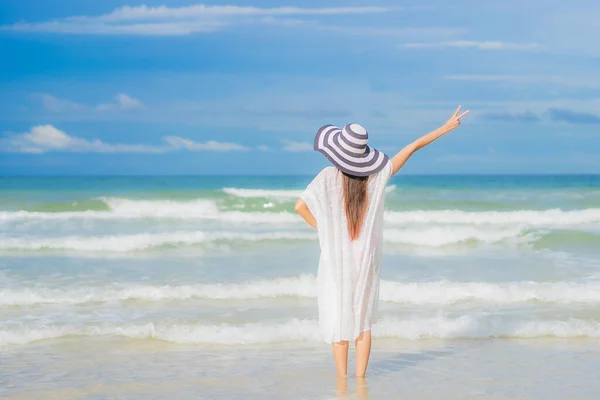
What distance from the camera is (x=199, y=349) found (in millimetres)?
6805

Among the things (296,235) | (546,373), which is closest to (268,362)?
(546,373)

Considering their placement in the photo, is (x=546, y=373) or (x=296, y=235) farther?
(x=296, y=235)

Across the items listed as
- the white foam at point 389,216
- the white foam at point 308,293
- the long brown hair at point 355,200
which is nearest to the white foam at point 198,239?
the white foam at point 389,216

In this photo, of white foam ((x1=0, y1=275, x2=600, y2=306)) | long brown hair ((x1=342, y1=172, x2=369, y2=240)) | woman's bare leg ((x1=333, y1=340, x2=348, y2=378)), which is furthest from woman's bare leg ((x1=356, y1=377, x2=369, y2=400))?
white foam ((x1=0, y1=275, x2=600, y2=306))

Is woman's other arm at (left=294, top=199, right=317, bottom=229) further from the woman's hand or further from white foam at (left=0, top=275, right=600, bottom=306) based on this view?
white foam at (left=0, top=275, right=600, bottom=306)

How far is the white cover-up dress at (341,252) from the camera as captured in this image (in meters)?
4.99

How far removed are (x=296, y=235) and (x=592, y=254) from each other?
20.3 feet

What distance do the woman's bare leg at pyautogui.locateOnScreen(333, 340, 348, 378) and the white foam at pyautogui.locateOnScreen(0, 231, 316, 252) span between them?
958cm

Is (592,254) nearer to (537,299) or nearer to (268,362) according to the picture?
(537,299)

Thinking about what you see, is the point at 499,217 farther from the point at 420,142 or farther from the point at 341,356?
the point at 420,142

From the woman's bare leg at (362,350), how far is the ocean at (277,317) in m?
0.09

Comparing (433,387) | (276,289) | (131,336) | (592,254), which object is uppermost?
(592,254)

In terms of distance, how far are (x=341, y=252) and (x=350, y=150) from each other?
691 millimetres

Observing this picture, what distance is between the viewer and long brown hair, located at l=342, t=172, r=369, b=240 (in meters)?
4.98
